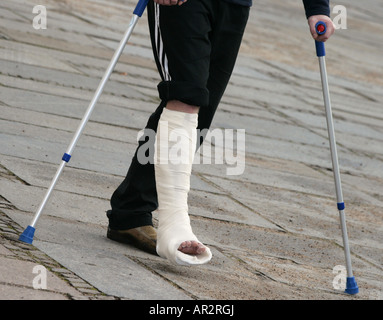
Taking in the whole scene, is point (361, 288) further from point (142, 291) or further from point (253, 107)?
point (253, 107)

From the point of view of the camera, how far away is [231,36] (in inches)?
175

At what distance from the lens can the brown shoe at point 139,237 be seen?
463 centimetres

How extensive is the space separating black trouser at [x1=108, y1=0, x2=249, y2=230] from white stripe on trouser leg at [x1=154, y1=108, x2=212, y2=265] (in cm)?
11

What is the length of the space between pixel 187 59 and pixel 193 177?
2258 millimetres

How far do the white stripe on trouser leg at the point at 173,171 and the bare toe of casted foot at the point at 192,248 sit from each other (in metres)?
0.05

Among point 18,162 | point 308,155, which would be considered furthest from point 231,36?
point 308,155

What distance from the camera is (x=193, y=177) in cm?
643

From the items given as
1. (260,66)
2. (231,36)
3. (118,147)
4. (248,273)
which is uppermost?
(260,66)

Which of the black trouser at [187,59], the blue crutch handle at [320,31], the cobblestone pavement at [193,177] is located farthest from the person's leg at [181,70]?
the blue crutch handle at [320,31]

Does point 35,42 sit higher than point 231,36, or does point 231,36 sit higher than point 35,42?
point 35,42

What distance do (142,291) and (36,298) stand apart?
52cm

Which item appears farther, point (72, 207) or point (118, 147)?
point (118, 147)

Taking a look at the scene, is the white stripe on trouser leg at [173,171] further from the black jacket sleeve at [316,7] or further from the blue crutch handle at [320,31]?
the black jacket sleeve at [316,7]

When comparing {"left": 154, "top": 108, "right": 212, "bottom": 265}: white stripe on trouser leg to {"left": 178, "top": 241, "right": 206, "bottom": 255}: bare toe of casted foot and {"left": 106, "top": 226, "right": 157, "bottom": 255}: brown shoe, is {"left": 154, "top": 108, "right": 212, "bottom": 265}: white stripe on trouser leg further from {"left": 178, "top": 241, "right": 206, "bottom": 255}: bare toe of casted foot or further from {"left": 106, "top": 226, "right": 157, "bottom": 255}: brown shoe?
{"left": 106, "top": 226, "right": 157, "bottom": 255}: brown shoe
